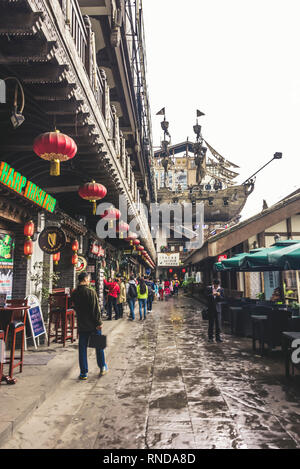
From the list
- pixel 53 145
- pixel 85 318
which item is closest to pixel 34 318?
pixel 85 318

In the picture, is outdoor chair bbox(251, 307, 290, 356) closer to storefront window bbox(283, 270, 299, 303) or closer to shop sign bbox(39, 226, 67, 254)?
shop sign bbox(39, 226, 67, 254)

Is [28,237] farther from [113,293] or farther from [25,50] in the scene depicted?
[113,293]

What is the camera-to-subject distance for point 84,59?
6.42 metres

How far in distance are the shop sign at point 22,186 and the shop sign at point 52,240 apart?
0.64m

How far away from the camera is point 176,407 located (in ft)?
14.4

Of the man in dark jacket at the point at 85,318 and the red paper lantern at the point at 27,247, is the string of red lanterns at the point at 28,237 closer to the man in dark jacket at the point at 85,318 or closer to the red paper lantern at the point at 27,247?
the red paper lantern at the point at 27,247

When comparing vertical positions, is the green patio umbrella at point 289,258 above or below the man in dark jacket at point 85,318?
above

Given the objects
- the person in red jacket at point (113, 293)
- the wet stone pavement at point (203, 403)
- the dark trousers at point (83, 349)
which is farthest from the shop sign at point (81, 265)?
the dark trousers at point (83, 349)

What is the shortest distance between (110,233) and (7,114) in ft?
31.2

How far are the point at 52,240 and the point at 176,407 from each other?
4896 millimetres

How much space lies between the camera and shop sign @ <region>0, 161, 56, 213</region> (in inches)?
210

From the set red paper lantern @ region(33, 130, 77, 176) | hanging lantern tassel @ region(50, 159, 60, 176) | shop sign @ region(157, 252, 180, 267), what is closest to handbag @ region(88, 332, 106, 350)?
hanging lantern tassel @ region(50, 159, 60, 176)

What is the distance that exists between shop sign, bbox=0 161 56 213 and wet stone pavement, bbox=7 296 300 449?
3691mm

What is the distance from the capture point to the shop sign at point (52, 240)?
763 cm
